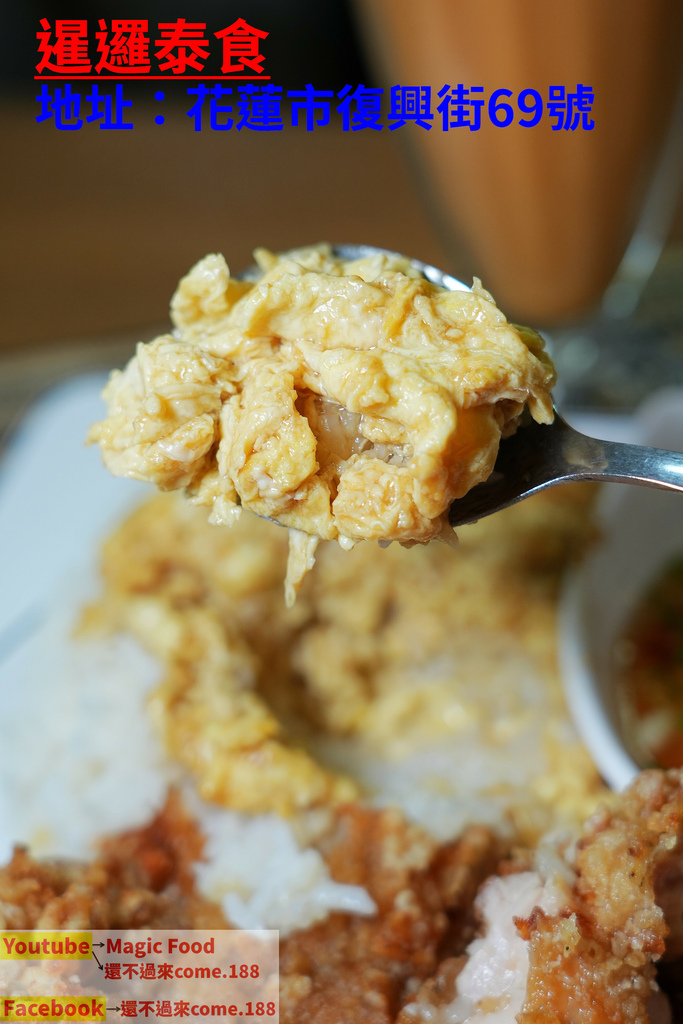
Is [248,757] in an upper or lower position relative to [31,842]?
upper

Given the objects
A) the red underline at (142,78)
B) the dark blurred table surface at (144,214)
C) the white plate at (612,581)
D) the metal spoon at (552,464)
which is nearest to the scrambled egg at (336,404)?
the metal spoon at (552,464)

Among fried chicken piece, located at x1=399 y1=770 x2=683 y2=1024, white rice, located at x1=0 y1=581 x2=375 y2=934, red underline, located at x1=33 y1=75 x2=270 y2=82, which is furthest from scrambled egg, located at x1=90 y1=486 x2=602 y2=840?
red underline, located at x1=33 y1=75 x2=270 y2=82

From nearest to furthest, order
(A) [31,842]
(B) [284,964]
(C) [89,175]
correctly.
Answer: (B) [284,964]
(A) [31,842]
(C) [89,175]

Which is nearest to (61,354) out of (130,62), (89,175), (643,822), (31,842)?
(130,62)

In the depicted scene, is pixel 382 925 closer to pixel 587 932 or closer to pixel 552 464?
pixel 587 932

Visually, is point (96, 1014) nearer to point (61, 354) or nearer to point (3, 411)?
point (3, 411)

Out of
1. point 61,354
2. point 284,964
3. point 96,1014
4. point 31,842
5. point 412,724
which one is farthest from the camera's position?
point 61,354

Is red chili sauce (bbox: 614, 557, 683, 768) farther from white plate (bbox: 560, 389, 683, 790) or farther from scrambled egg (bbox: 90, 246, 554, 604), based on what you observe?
scrambled egg (bbox: 90, 246, 554, 604)
